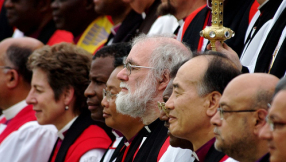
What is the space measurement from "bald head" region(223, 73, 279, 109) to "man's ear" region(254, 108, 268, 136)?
0.03m

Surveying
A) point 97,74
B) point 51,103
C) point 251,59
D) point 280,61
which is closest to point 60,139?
point 51,103

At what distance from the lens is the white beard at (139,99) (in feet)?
14.9

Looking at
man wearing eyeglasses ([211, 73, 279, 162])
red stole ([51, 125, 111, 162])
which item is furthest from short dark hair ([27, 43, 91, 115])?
man wearing eyeglasses ([211, 73, 279, 162])

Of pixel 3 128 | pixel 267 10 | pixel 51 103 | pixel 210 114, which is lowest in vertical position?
pixel 3 128

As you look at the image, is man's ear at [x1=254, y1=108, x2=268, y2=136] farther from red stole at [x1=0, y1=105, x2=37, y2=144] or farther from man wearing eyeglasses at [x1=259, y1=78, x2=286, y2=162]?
red stole at [x1=0, y1=105, x2=37, y2=144]

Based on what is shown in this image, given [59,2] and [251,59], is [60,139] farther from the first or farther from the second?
[59,2]

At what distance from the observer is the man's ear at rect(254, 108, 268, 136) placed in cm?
301

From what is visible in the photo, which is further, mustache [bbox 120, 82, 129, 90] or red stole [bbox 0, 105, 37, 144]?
red stole [bbox 0, 105, 37, 144]

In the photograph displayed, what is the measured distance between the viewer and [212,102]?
3.59 metres

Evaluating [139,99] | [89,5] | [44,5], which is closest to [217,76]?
[139,99]

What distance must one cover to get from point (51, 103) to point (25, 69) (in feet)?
3.58

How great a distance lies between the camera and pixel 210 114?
356cm

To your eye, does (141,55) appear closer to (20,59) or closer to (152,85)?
(152,85)

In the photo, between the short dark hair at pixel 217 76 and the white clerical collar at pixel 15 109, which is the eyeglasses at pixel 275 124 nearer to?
the short dark hair at pixel 217 76
